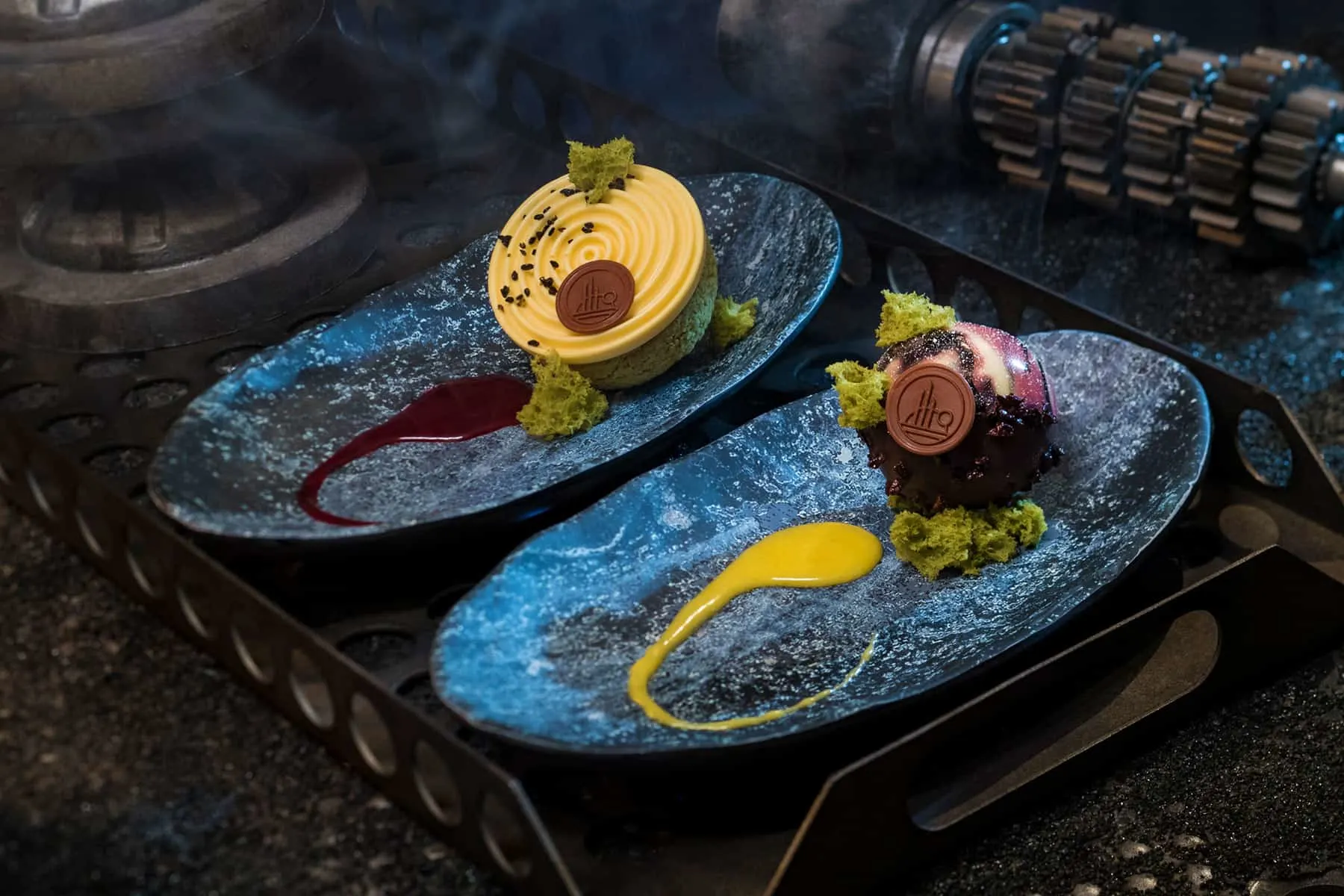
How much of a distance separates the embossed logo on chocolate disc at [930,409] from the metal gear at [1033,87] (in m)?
1.18

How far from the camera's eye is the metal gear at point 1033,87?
2762 millimetres

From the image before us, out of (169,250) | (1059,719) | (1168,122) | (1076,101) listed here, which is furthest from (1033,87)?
(169,250)

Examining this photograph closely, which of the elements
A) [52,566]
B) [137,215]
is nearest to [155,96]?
[137,215]

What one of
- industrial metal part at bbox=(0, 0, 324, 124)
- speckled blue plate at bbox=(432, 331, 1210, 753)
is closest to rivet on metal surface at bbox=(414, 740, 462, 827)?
speckled blue plate at bbox=(432, 331, 1210, 753)

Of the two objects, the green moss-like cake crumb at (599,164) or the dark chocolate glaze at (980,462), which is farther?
the green moss-like cake crumb at (599,164)

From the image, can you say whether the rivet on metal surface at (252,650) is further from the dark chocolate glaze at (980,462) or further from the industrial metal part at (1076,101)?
the industrial metal part at (1076,101)

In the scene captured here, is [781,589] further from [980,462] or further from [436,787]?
[436,787]

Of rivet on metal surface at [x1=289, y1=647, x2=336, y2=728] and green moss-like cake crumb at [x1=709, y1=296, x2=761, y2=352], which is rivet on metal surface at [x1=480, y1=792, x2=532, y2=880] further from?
green moss-like cake crumb at [x1=709, y1=296, x2=761, y2=352]

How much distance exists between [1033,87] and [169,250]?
5.31ft

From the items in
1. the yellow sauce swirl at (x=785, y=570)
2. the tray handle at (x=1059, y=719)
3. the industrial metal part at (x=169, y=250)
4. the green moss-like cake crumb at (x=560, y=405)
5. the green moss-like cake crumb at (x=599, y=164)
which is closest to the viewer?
the tray handle at (x=1059, y=719)

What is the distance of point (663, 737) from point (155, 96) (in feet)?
4.86

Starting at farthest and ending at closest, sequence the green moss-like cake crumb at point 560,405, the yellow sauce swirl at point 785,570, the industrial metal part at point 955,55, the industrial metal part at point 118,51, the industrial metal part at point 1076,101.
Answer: the industrial metal part at point 955,55 → the industrial metal part at point 1076,101 → the industrial metal part at point 118,51 → the green moss-like cake crumb at point 560,405 → the yellow sauce swirl at point 785,570

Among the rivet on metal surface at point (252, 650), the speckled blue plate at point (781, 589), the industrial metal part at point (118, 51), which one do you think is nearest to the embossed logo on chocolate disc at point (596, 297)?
the speckled blue plate at point (781, 589)

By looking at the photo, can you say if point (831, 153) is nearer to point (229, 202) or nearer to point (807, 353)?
point (807, 353)
